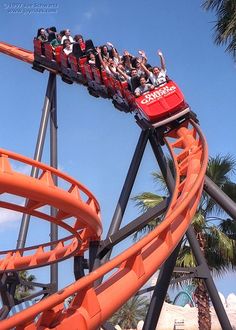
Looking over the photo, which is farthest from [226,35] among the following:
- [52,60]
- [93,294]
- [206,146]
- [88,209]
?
[93,294]

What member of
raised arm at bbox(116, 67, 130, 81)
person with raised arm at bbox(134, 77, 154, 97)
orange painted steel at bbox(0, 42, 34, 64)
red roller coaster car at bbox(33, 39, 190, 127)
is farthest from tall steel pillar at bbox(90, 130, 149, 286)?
orange painted steel at bbox(0, 42, 34, 64)

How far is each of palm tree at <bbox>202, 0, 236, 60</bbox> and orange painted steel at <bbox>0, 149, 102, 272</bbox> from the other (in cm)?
272

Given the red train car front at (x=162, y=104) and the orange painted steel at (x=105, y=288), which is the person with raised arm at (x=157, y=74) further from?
the orange painted steel at (x=105, y=288)

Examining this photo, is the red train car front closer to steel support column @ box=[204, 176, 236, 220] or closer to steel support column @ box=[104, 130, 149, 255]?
steel support column @ box=[104, 130, 149, 255]

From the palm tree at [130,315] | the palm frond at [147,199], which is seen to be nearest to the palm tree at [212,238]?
the palm frond at [147,199]

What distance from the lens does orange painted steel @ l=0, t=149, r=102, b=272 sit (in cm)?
411

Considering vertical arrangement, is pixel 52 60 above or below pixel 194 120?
above

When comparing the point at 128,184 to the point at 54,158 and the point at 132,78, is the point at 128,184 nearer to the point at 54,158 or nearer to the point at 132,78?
the point at 54,158

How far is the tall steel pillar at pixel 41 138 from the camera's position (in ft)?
24.1

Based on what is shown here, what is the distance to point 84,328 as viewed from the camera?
3.01 meters

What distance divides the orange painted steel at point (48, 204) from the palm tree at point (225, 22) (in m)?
2.72

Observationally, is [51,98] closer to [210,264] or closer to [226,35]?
[226,35]

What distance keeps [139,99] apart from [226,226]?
314cm

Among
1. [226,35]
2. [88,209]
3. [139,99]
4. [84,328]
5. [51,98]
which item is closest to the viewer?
[84,328]
